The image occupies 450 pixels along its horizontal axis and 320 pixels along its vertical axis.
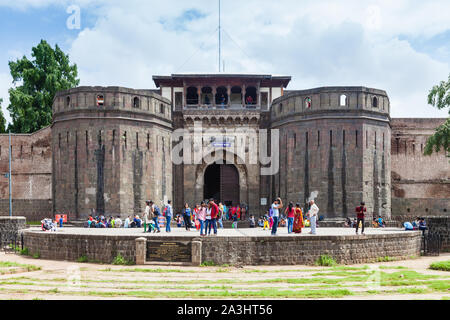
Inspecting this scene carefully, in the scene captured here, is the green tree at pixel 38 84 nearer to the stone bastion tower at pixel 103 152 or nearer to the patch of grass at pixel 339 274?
the stone bastion tower at pixel 103 152

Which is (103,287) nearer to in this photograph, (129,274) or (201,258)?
(129,274)

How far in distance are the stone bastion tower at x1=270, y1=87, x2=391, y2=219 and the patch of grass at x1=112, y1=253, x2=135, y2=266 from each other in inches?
485

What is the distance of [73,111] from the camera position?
2481 centimetres

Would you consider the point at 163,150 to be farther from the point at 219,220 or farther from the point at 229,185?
the point at 219,220

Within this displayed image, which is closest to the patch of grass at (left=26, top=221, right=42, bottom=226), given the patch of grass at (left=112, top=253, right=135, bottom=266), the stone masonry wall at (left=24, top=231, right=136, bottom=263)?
the stone masonry wall at (left=24, top=231, right=136, bottom=263)

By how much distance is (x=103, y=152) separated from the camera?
24.3 meters

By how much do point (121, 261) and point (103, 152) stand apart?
10.8m

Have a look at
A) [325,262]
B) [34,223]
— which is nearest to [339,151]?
[325,262]

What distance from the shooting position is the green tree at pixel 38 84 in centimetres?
3522

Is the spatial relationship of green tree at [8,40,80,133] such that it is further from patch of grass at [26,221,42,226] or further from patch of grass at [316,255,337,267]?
patch of grass at [316,255,337,267]

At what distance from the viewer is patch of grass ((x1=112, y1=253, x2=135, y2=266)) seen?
47.4 ft

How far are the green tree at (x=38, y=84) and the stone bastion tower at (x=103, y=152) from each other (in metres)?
10.6

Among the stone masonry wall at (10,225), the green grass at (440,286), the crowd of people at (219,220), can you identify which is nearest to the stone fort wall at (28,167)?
the crowd of people at (219,220)
